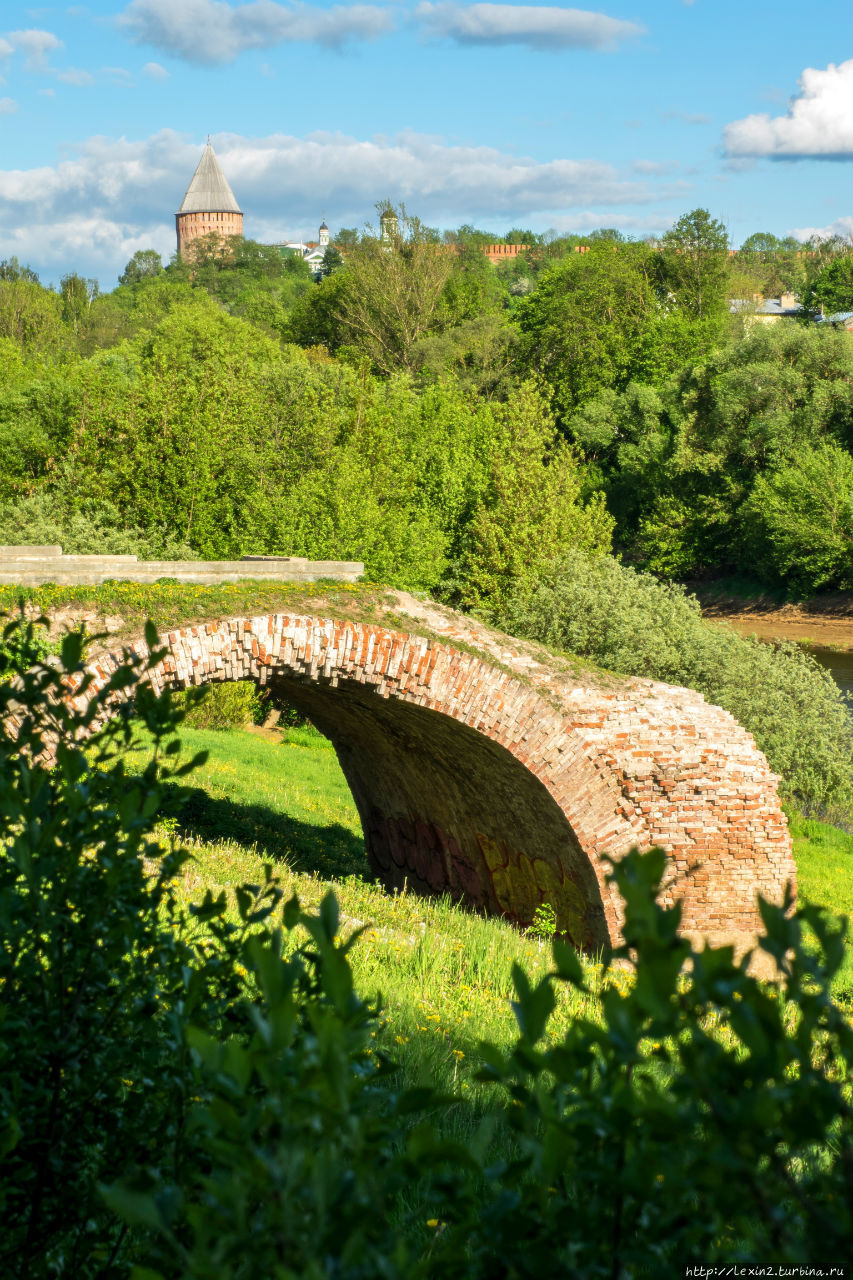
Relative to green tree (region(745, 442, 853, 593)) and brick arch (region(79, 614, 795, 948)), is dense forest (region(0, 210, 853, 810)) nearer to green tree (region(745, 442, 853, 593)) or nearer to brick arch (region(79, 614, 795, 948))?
green tree (region(745, 442, 853, 593))

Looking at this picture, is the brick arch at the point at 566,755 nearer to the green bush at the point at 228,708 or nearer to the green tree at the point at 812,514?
the green bush at the point at 228,708

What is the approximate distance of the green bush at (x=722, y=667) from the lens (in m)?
20.0

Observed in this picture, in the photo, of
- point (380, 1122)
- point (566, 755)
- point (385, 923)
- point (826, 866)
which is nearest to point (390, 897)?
point (385, 923)

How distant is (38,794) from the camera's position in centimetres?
235

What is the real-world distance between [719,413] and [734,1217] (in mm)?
44805

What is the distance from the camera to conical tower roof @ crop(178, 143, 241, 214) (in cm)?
13025

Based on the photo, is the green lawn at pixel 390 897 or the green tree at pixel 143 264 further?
the green tree at pixel 143 264

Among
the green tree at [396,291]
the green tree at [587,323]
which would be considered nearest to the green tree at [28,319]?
the green tree at [396,291]

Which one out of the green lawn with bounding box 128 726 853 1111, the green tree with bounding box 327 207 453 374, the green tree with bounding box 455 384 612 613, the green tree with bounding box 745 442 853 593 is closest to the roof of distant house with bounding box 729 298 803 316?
the green tree with bounding box 327 207 453 374

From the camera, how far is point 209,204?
130m

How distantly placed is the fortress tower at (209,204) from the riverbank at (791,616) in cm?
10364

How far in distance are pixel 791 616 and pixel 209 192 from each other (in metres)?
110

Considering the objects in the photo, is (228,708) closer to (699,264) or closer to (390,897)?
(390,897)

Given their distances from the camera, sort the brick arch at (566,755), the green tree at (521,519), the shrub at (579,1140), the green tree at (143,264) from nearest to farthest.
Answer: the shrub at (579,1140) < the brick arch at (566,755) < the green tree at (521,519) < the green tree at (143,264)
